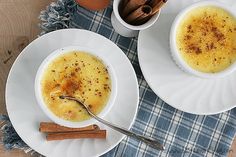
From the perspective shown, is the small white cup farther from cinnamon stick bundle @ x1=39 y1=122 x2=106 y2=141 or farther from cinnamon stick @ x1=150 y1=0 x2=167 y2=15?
cinnamon stick bundle @ x1=39 y1=122 x2=106 y2=141

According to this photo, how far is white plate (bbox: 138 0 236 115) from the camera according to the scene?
1484mm

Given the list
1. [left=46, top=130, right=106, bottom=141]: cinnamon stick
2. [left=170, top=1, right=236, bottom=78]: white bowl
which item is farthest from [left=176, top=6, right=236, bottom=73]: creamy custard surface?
[left=46, top=130, right=106, bottom=141]: cinnamon stick

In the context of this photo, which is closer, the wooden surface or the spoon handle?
the spoon handle

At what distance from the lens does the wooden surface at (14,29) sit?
154 cm

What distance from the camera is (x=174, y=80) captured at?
1.50 meters

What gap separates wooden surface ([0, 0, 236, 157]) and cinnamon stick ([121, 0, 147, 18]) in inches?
9.2

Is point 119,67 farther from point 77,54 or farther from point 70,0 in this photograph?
point 70,0

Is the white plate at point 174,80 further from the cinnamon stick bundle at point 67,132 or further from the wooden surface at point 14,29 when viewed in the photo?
the wooden surface at point 14,29

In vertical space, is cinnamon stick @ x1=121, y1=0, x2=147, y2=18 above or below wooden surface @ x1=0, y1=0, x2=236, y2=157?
above

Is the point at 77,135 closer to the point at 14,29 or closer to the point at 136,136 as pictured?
the point at 136,136

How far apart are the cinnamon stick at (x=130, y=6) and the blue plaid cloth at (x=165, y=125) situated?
90 millimetres

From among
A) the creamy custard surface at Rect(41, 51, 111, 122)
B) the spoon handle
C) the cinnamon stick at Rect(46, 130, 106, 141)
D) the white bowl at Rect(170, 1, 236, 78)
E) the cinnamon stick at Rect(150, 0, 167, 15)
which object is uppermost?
the cinnamon stick at Rect(150, 0, 167, 15)

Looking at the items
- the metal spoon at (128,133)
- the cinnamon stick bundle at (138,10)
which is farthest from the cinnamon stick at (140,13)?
the metal spoon at (128,133)

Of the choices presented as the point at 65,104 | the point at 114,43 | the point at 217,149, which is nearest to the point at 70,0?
the point at 114,43
